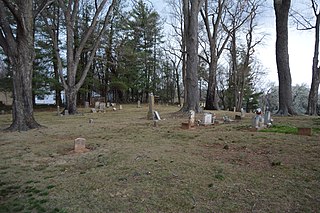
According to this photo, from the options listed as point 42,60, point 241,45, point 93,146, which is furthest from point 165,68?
point 93,146

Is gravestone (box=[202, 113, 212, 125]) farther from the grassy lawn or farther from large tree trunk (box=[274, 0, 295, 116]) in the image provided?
large tree trunk (box=[274, 0, 295, 116])

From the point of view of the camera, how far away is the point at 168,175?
11.7ft

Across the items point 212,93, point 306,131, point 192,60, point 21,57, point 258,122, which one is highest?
point 192,60

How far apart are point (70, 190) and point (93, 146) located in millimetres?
2601

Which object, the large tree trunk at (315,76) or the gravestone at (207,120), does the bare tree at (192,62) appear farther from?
the large tree trunk at (315,76)

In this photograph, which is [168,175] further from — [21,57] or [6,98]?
[6,98]

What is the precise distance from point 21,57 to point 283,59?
10802 millimetres

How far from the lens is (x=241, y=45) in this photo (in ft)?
89.8

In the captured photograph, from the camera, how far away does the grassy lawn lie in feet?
9.05

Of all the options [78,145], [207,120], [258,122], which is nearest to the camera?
[78,145]

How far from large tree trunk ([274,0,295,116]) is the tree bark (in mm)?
10300

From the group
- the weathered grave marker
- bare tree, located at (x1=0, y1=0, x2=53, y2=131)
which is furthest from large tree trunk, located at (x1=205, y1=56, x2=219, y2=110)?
bare tree, located at (x1=0, y1=0, x2=53, y2=131)

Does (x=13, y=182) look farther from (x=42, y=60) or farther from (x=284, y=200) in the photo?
(x=42, y=60)

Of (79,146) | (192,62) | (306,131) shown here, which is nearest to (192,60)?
(192,62)
